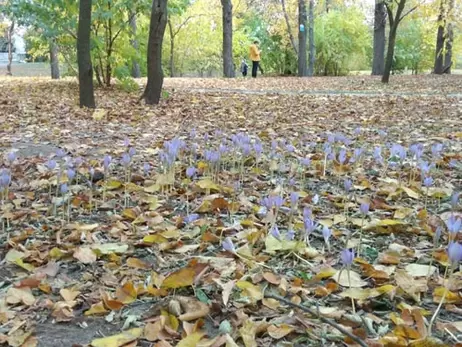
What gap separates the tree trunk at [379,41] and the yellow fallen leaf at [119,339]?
2007cm

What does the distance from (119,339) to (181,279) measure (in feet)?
0.91

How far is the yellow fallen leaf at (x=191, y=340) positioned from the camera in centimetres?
141

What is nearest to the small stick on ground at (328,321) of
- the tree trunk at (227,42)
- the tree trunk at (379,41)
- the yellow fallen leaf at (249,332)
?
the yellow fallen leaf at (249,332)

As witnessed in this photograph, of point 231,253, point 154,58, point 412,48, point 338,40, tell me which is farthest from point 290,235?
point 412,48

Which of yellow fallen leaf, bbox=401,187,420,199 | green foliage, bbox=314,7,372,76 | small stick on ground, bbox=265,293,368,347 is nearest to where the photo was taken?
small stick on ground, bbox=265,293,368,347

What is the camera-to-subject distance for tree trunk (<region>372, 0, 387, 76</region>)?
20.5 metres

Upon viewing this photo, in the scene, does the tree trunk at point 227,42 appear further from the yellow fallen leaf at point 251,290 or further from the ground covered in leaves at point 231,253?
the yellow fallen leaf at point 251,290

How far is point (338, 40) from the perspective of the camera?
2775 cm

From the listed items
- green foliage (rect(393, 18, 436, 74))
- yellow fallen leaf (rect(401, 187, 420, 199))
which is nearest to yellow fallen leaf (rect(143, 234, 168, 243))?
yellow fallen leaf (rect(401, 187, 420, 199))

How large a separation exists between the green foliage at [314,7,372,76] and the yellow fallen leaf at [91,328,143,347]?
27554 millimetres

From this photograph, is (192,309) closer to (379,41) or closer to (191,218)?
(191,218)

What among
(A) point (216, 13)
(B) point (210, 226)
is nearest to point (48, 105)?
(B) point (210, 226)

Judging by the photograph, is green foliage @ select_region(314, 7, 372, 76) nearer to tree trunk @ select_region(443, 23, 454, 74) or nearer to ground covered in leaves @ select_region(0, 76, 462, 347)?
tree trunk @ select_region(443, 23, 454, 74)

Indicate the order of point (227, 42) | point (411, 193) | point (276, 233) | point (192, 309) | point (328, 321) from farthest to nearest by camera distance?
point (227, 42) → point (411, 193) → point (276, 233) → point (192, 309) → point (328, 321)
